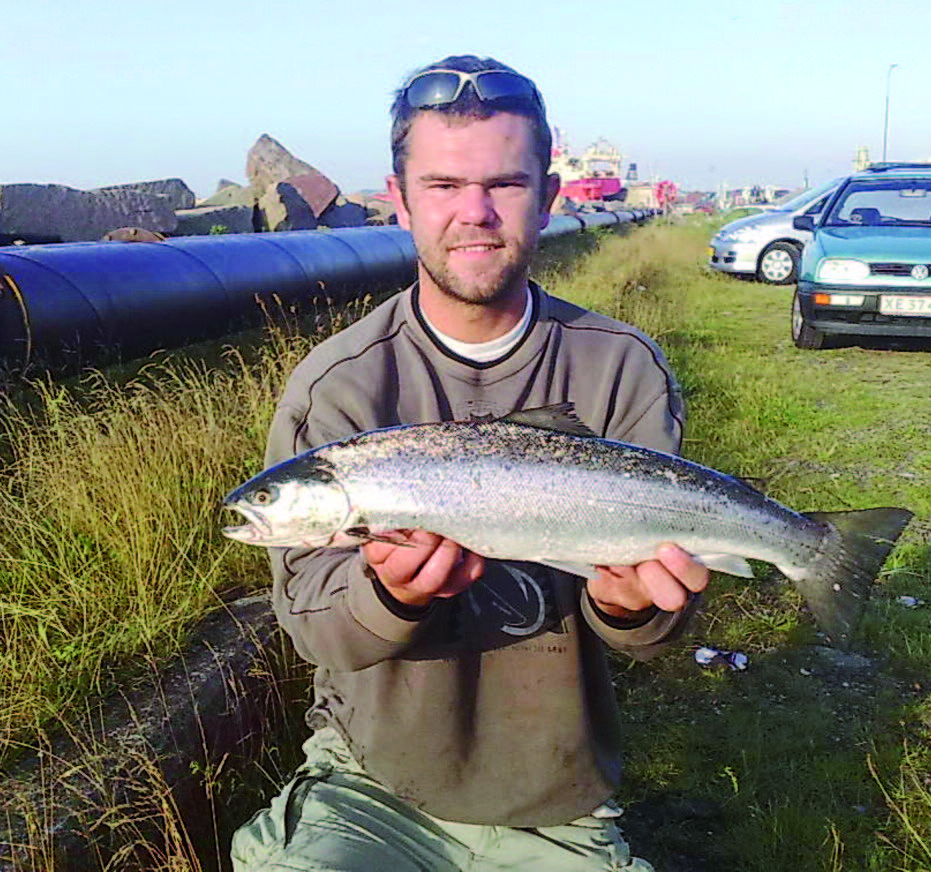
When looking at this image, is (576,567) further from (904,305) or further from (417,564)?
(904,305)

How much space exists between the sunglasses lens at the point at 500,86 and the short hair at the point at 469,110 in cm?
2

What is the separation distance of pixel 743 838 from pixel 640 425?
1863 millimetres

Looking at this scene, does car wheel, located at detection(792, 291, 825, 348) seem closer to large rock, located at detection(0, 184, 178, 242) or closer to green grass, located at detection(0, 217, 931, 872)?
green grass, located at detection(0, 217, 931, 872)

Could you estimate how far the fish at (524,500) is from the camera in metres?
2.54

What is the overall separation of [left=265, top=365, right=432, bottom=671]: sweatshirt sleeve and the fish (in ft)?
0.58

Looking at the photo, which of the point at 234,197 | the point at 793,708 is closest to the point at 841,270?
the point at 793,708

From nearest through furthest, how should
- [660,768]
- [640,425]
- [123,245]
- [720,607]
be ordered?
[640,425] < [660,768] < [720,607] < [123,245]

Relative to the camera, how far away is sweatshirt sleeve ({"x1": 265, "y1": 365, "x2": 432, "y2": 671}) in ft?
8.38

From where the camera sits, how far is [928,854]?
349cm

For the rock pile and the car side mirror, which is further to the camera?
the rock pile

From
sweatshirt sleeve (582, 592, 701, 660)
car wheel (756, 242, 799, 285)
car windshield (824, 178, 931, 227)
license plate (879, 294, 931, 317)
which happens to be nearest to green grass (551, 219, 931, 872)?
sweatshirt sleeve (582, 592, 701, 660)

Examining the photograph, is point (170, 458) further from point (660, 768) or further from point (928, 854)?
point (928, 854)

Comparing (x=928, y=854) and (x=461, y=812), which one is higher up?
(x=461, y=812)

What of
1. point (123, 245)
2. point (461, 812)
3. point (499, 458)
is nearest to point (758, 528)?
point (499, 458)
